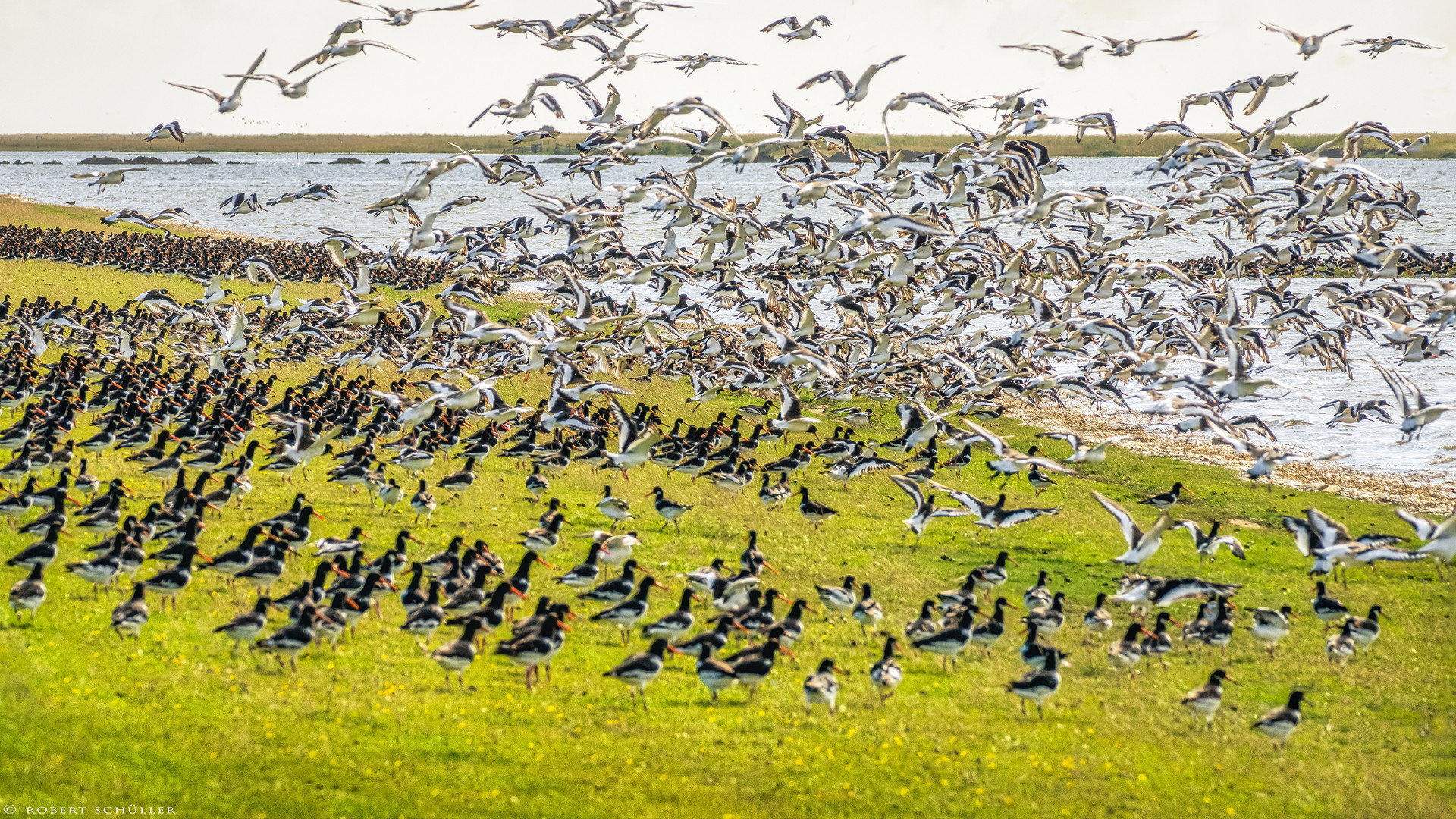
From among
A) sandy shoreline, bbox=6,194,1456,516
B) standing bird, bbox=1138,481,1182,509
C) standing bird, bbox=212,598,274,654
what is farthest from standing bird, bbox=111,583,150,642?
sandy shoreline, bbox=6,194,1456,516

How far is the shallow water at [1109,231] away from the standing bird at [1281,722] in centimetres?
1917

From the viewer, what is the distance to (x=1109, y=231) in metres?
101

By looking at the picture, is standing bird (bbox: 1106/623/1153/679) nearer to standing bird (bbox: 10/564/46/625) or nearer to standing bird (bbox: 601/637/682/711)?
standing bird (bbox: 601/637/682/711)

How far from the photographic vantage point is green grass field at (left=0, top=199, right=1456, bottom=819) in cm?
1216

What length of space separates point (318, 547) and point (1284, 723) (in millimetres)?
14889

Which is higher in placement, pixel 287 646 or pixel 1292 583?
pixel 287 646

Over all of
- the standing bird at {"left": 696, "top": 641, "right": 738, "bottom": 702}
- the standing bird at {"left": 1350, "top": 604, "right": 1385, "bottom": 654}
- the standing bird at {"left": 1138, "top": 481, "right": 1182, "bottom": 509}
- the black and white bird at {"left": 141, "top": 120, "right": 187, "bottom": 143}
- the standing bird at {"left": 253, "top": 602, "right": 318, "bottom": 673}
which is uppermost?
the black and white bird at {"left": 141, "top": 120, "right": 187, "bottom": 143}

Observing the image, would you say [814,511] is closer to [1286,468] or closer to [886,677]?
[886,677]

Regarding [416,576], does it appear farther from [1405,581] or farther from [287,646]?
[1405,581]

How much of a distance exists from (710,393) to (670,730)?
25551 millimetres

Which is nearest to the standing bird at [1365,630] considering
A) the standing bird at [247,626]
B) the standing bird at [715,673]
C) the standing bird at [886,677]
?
the standing bird at [886,677]

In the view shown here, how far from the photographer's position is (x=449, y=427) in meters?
28.8

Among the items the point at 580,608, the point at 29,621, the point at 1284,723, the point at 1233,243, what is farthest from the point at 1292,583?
the point at 1233,243

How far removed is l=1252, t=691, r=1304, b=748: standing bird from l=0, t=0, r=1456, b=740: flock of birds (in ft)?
0.16
